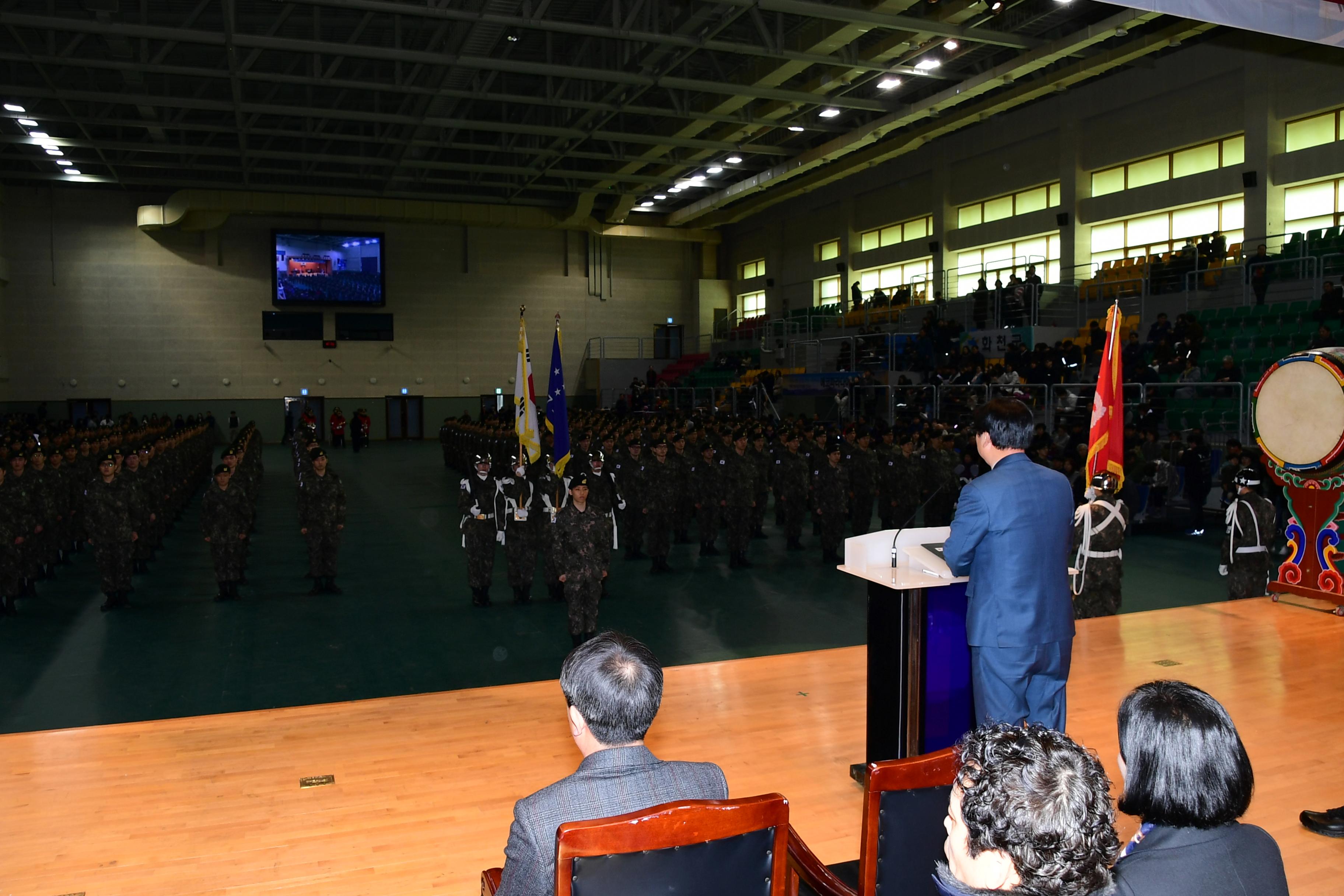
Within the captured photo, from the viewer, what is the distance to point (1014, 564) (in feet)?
10.1

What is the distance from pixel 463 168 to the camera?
2681cm

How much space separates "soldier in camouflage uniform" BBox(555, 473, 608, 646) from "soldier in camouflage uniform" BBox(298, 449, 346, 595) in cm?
321

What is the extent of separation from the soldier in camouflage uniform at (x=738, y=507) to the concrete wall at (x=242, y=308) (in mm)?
23950

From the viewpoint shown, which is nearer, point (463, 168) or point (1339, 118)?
point (1339, 118)

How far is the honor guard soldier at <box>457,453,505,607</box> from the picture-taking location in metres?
9.27

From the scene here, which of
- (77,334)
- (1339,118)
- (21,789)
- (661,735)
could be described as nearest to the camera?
(21,789)

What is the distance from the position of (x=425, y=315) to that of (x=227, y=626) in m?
26.2

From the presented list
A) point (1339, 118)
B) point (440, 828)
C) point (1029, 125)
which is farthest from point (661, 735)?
point (1029, 125)

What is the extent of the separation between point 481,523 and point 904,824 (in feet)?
24.6

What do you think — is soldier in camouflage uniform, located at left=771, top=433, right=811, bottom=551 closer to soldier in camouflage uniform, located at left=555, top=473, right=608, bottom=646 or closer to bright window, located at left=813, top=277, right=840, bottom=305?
soldier in camouflage uniform, located at left=555, top=473, right=608, bottom=646

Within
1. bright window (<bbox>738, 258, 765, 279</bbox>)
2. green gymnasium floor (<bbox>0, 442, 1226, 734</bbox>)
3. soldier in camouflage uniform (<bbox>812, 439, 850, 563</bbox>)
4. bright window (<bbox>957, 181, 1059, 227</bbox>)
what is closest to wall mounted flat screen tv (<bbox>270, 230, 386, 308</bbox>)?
bright window (<bbox>738, 258, 765, 279</bbox>)

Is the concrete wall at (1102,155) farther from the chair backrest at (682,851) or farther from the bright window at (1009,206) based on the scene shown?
the chair backrest at (682,851)

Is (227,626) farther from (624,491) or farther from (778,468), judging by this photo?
(778,468)

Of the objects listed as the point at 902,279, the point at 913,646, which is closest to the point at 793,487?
the point at 913,646
